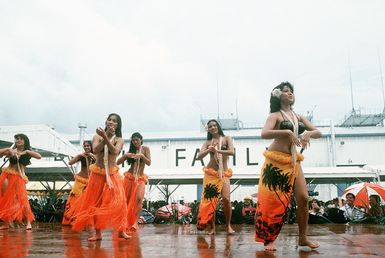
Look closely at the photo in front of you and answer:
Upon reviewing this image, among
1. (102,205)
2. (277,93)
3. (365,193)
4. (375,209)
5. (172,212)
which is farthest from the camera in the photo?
(365,193)

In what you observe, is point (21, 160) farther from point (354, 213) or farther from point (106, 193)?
point (354, 213)

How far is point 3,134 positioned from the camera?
37.6 ft

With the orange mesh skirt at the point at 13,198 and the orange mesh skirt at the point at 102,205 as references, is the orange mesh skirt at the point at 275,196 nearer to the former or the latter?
the orange mesh skirt at the point at 102,205

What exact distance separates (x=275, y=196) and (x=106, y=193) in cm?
202

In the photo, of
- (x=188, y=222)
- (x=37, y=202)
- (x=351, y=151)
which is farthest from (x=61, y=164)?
(x=351, y=151)

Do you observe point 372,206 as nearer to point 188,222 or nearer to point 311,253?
point 188,222

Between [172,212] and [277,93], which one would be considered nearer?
[277,93]

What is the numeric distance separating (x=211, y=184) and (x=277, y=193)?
2392 millimetres

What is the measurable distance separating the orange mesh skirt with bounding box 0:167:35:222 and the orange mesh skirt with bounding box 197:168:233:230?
286cm

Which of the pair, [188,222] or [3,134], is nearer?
[188,222]

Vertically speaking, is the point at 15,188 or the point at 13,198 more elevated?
the point at 15,188

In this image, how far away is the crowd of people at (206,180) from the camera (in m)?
3.53

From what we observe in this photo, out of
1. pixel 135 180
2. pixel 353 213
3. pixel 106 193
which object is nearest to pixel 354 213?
pixel 353 213

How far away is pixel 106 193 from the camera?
4.61 metres
